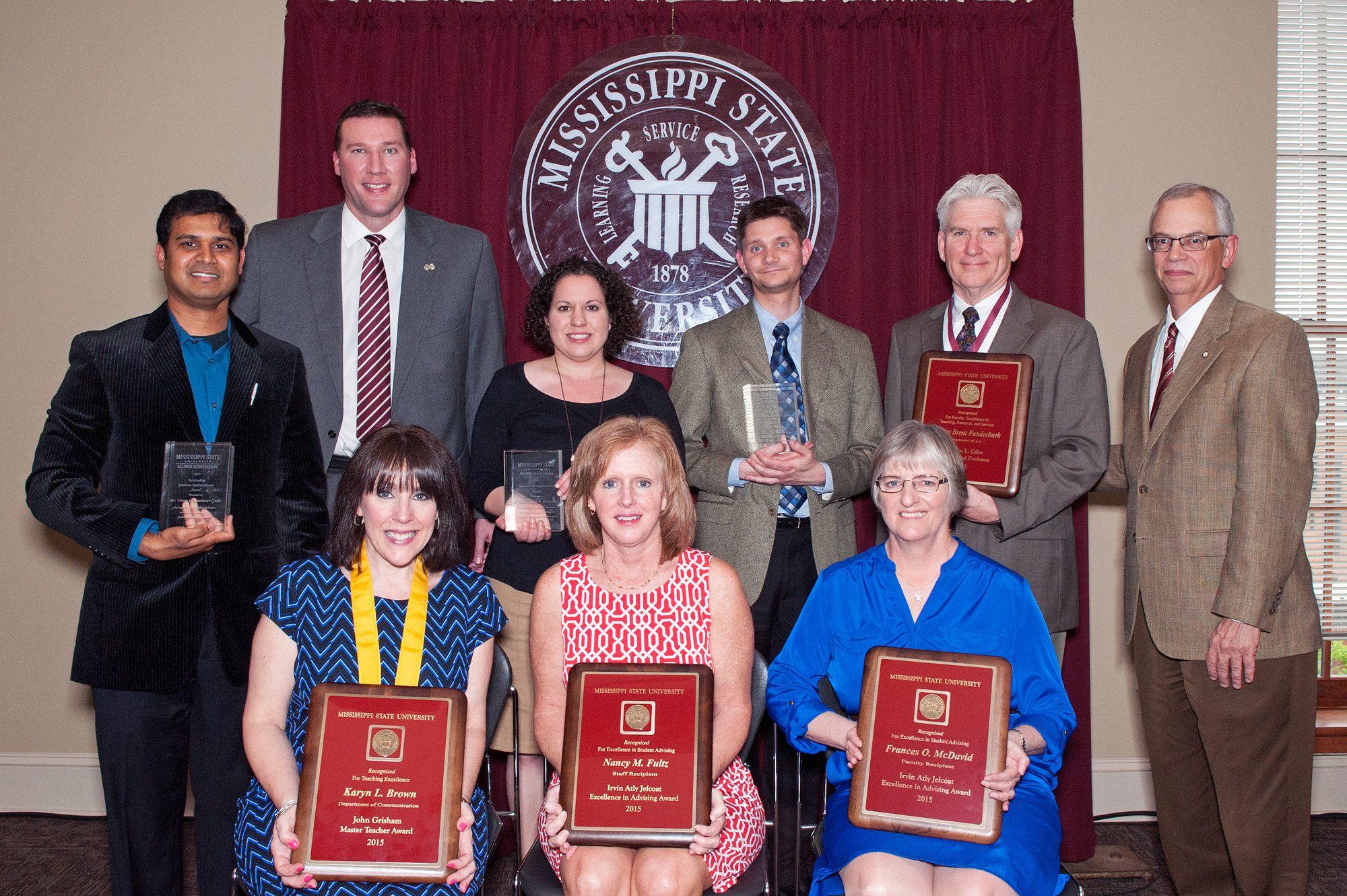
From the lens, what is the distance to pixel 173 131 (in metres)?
4.33

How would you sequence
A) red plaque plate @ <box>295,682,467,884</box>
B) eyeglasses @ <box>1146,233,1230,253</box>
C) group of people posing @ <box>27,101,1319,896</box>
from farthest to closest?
eyeglasses @ <box>1146,233,1230,253</box> < group of people posing @ <box>27,101,1319,896</box> < red plaque plate @ <box>295,682,467,884</box>

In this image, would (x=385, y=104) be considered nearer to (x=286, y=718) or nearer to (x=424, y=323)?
(x=424, y=323)

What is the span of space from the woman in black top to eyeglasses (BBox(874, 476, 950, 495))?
2.86ft

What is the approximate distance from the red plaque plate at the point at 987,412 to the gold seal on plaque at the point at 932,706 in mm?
978

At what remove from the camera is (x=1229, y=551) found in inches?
115

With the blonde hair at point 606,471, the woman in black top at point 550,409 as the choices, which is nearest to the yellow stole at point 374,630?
the blonde hair at point 606,471

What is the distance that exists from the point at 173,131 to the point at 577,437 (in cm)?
256

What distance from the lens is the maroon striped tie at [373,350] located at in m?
3.36

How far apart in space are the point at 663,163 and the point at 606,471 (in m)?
2.12

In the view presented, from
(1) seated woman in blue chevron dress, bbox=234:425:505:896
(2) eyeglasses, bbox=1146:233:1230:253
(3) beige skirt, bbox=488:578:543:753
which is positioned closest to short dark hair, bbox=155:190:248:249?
(1) seated woman in blue chevron dress, bbox=234:425:505:896

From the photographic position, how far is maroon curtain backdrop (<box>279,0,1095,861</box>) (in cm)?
413

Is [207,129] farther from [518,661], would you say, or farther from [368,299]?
[518,661]

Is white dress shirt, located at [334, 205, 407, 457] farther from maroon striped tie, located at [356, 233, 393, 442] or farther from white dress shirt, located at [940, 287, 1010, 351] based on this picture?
white dress shirt, located at [940, 287, 1010, 351]

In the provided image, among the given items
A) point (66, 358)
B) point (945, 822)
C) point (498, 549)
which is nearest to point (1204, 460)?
point (945, 822)
